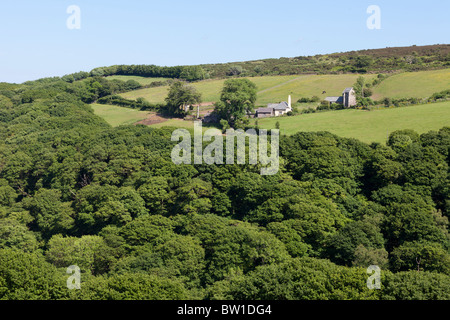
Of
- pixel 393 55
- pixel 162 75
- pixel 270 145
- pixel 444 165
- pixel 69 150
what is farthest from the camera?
pixel 162 75

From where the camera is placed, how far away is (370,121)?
88.2 metres

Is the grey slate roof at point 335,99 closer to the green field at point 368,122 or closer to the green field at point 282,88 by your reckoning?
the green field at point 282,88

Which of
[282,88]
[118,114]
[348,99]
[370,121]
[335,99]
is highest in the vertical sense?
[282,88]

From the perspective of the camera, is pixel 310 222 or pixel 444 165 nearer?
pixel 310 222

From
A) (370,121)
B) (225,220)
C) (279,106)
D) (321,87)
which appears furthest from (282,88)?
(225,220)

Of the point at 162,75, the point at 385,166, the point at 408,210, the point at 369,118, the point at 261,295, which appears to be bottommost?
the point at 261,295

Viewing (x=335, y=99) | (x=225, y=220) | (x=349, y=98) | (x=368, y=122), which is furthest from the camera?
(x=335, y=99)

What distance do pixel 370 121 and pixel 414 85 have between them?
101 ft

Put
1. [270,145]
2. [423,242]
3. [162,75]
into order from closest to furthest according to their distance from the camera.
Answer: [423,242] → [270,145] → [162,75]

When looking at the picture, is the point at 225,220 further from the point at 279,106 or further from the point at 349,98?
the point at 349,98

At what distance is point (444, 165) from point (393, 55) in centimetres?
10999
